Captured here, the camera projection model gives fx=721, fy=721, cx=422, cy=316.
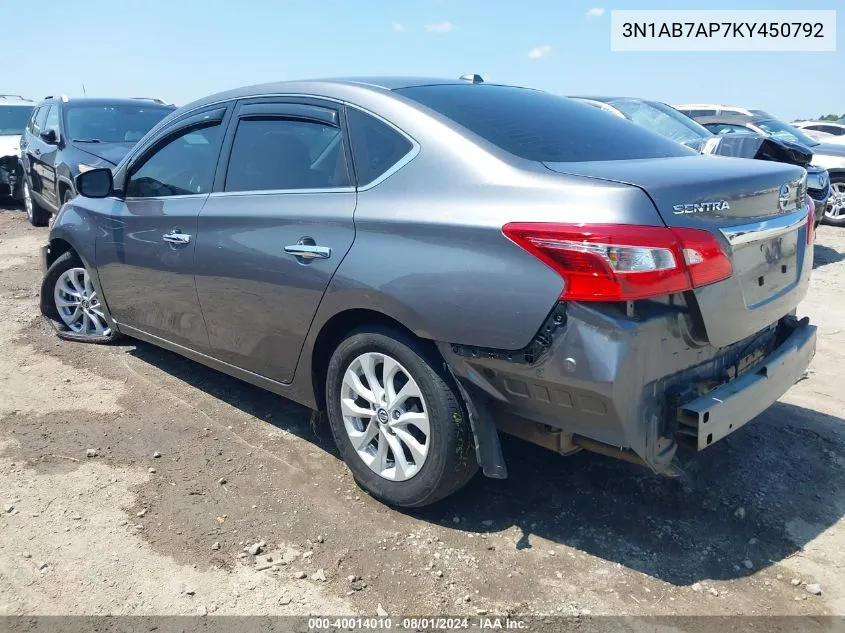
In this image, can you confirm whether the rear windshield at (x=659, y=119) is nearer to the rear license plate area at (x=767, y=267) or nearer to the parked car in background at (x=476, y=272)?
the parked car in background at (x=476, y=272)

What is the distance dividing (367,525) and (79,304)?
10.7 ft

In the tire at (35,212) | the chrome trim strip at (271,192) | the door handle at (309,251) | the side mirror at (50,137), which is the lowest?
the tire at (35,212)

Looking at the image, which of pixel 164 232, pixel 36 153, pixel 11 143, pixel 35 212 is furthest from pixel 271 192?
pixel 11 143

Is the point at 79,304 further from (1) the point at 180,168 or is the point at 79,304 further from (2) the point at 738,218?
(2) the point at 738,218

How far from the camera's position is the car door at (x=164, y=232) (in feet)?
12.4

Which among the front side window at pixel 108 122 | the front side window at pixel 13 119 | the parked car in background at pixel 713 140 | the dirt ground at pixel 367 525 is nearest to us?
the dirt ground at pixel 367 525

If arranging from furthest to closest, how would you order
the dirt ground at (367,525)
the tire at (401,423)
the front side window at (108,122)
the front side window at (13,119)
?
the front side window at (13,119) < the front side window at (108,122) < the tire at (401,423) < the dirt ground at (367,525)

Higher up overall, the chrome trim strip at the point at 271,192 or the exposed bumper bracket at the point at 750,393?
the chrome trim strip at the point at 271,192

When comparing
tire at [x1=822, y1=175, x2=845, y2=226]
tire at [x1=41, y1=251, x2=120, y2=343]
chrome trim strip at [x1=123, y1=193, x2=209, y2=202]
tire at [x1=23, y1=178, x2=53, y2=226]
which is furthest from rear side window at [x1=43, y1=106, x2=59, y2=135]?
tire at [x1=822, y1=175, x2=845, y2=226]

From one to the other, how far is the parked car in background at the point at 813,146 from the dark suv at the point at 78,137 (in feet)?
24.4

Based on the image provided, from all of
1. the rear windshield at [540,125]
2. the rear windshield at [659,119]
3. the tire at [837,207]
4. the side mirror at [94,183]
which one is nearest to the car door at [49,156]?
the side mirror at [94,183]

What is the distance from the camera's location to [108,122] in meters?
8.90

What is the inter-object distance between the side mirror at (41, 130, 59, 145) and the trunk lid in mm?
8097

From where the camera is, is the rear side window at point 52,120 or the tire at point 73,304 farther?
the rear side window at point 52,120
